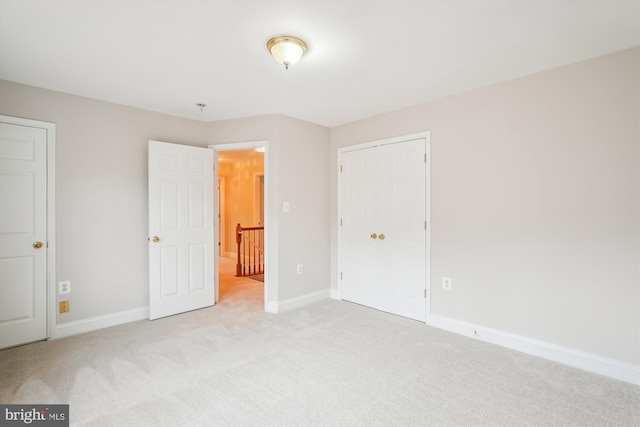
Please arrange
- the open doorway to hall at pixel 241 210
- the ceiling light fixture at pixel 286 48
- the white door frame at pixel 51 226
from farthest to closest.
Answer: the open doorway to hall at pixel 241 210 → the white door frame at pixel 51 226 → the ceiling light fixture at pixel 286 48

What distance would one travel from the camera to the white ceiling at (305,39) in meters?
1.79

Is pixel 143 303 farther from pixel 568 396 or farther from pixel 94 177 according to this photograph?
pixel 568 396

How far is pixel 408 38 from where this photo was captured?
2090mm

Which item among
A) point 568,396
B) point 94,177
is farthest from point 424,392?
point 94,177

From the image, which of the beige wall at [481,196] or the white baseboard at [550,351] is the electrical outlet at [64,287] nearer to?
the beige wall at [481,196]

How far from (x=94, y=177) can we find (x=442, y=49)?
348 centimetres

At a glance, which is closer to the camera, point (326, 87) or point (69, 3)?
point (69, 3)

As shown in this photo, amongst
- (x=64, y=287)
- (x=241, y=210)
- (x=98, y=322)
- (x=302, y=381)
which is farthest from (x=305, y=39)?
(x=241, y=210)

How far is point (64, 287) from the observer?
3043mm

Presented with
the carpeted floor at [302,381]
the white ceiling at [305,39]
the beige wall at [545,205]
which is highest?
the white ceiling at [305,39]

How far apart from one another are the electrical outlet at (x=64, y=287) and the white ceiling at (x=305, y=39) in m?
1.88

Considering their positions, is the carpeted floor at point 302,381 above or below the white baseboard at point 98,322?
below

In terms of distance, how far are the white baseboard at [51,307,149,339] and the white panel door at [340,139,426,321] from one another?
249 centimetres

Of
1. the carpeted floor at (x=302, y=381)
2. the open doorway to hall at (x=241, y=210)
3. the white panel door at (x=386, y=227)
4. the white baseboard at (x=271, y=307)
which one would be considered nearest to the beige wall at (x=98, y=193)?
the carpeted floor at (x=302, y=381)
